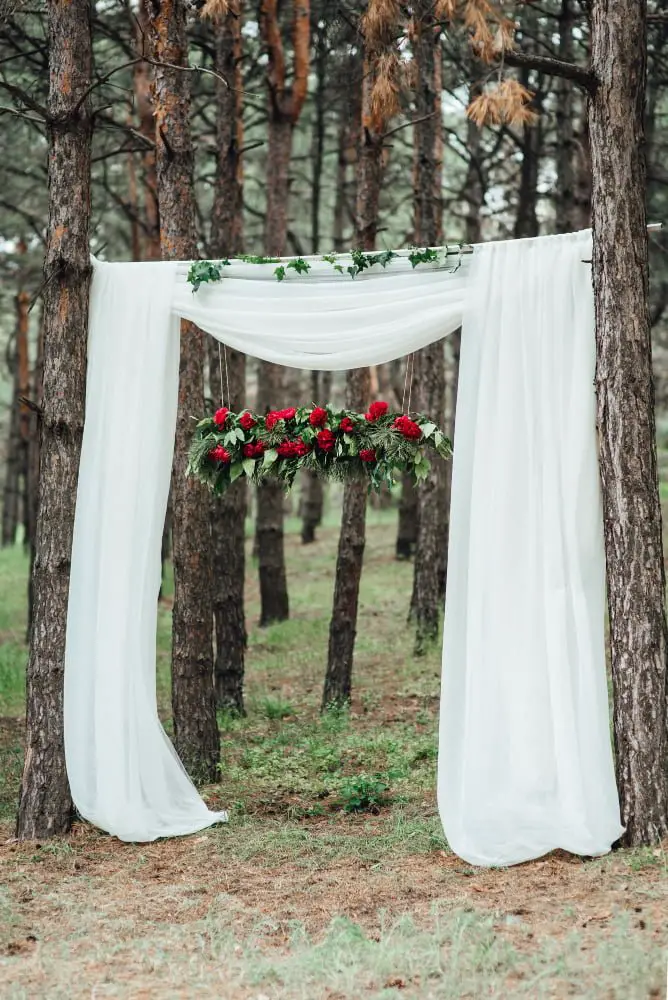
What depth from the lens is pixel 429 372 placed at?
11797mm

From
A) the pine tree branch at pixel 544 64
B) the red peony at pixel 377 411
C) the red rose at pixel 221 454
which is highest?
the pine tree branch at pixel 544 64

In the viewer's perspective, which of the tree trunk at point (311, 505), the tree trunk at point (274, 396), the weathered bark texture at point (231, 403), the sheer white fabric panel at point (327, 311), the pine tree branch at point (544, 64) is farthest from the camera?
the tree trunk at point (311, 505)

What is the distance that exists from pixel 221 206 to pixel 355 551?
357 cm

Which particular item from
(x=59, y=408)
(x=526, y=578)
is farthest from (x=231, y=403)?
(x=526, y=578)

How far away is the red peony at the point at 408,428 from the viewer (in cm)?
625

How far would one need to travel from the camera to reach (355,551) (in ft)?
30.8

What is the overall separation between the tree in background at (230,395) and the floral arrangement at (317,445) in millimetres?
2328

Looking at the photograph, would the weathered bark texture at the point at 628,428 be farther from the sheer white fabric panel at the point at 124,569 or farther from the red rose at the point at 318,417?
the sheer white fabric panel at the point at 124,569

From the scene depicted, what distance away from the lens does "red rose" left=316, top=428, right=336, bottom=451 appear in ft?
20.7

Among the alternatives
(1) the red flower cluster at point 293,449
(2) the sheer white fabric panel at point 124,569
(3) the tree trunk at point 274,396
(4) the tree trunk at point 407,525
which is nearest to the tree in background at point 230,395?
(3) the tree trunk at point 274,396

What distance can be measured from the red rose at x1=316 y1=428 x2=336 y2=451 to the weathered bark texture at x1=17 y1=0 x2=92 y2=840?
153 centimetres

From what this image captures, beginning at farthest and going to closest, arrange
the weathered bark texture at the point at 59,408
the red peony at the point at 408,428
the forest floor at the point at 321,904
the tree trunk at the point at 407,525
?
the tree trunk at the point at 407,525
the weathered bark texture at the point at 59,408
the red peony at the point at 408,428
the forest floor at the point at 321,904

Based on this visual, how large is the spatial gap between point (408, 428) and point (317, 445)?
22.8 inches

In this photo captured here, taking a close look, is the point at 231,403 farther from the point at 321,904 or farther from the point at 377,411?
the point at 321,904
